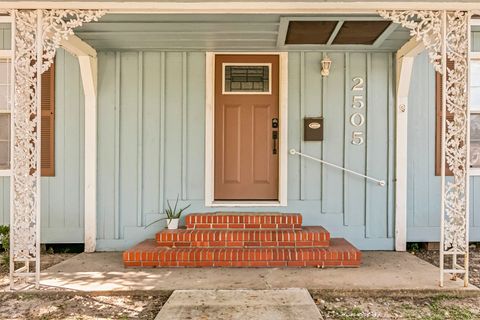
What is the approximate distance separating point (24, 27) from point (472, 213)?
5.40 metres

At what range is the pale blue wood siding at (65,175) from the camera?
4672 mm

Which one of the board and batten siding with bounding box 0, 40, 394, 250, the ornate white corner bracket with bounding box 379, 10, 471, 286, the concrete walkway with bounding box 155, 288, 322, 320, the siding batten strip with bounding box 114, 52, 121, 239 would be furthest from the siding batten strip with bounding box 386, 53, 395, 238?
the siding batten strip with bounding box 114, 52, 121, 239

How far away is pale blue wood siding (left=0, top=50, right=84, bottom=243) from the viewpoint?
467cm

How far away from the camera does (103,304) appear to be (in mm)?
3080

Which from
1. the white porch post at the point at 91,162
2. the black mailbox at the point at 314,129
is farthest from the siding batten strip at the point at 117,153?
the black mailbox at the point at 314,129

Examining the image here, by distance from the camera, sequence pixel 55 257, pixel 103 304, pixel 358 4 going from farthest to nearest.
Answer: pixel 55 257
pixel 358 4
pixel 103 304

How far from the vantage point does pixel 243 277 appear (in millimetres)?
3564

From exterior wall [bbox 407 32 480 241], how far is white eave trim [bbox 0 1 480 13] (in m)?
1.51

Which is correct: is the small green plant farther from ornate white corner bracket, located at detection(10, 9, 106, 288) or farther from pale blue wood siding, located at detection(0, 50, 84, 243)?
ornate white corner bracket, located at detection(10, 9, 106, 288)

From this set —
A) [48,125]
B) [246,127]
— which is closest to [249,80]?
[246,127]

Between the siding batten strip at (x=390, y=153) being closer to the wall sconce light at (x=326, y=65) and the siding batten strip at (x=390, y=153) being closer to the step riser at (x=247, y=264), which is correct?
the wall sconce light at (x=326, y=65)

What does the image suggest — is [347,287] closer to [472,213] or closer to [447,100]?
[447,100]

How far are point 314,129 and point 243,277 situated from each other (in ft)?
6.67

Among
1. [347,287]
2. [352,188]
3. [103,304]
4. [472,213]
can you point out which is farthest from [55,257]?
[472,213]
